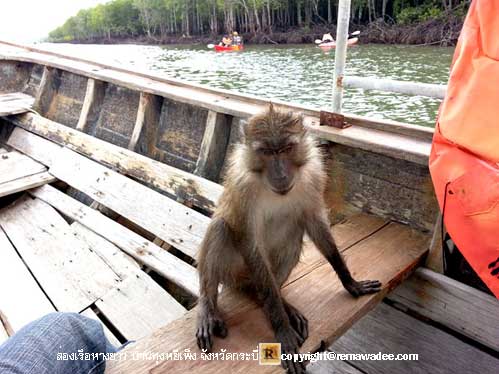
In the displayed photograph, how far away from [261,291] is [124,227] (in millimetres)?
2186

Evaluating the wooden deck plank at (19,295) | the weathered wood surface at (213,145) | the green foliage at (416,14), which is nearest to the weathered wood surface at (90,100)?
the wooden deck plank at (19,295)

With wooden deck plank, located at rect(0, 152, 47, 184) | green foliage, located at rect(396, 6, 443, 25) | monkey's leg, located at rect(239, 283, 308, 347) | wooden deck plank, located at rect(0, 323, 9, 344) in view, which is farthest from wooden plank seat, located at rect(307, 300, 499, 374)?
green foliage, located at rect(396, 6, 443, 25)

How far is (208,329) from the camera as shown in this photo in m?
1.81

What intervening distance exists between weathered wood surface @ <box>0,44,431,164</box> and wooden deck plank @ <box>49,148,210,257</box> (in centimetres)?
87

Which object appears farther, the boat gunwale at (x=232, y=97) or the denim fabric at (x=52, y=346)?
the boat gunwale at (x=232, y=97)

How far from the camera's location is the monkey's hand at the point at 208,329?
1.77 meters

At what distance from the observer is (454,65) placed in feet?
5.18

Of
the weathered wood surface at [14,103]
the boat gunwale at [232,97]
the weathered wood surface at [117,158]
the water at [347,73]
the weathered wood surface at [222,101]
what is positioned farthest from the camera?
the water at [347,73]

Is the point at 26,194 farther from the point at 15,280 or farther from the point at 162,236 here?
the point at 162,236

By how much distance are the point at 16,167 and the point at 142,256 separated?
2287mm

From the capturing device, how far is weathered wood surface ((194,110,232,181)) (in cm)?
365

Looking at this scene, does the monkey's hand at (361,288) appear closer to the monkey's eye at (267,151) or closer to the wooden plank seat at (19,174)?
the monkey's eye at (267,151)

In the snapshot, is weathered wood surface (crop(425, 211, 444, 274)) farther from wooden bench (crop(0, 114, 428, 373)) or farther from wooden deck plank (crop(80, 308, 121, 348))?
wooden deck plank (crop(80, 308, 121, 348))

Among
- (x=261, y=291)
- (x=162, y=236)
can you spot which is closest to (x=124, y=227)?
(x=162, y=236)
